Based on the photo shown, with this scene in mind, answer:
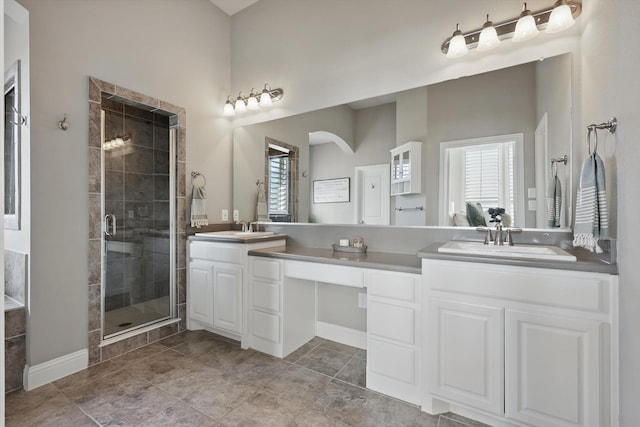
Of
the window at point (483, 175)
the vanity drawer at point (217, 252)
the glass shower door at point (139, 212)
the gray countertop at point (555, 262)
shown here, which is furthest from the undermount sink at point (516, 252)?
the glass shower door at point (139, 212)

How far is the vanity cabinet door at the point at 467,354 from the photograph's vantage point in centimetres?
149

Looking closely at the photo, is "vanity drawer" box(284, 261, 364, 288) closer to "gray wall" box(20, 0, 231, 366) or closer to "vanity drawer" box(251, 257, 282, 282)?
"vanity drawer" box(251, 257, 282, 282)

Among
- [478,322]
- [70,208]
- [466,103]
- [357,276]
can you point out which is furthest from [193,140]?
[478,322]

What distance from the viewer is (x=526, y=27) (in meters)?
1.77

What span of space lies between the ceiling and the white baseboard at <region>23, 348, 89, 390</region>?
129 inches

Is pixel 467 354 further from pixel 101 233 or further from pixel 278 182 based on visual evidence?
pixel 101 233

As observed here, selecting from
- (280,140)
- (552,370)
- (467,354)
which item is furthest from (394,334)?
(280,140)

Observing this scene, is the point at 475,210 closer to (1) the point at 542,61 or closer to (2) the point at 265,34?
(1) the point at 542,61

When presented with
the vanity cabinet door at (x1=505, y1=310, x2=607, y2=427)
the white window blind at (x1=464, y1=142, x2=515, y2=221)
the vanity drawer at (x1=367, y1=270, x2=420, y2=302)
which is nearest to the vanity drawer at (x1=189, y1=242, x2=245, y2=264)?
the vanity drawer at (x1=367, y1=270, x2=420, y2=302)

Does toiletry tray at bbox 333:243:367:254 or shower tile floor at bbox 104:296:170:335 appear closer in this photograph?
toiletry tray at bbox 333:243:367:254

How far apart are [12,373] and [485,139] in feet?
10.7

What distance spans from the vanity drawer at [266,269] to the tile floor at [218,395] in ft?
1.96

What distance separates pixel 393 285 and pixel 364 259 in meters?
0.28

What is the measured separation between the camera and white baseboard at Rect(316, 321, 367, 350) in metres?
2.46
